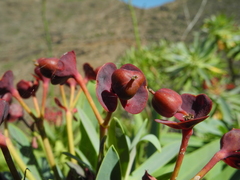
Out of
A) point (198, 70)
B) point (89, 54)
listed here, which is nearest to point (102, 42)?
point (89, 54)

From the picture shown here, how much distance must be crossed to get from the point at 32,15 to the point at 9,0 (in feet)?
4.69

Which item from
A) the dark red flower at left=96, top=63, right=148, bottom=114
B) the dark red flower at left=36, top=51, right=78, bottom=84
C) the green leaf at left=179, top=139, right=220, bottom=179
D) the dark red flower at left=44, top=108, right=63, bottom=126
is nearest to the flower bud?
the dark red flower at left=36, top=51, right=78, bottom=84

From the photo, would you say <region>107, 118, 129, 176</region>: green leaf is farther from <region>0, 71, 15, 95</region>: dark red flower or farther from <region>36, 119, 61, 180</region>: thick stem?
<region>0, 71, 15, 95</region>: dark red flower

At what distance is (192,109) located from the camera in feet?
1.39

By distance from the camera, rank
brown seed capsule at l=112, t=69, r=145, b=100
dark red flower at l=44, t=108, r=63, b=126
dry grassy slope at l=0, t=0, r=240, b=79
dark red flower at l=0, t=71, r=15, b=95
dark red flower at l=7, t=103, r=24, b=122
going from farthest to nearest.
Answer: dry grassy slope at l=0, t=0, r=240, b=79
dark red flower at l=44, t=108, r=63, b=126
dark red flower at l=7, t=103, r=24, b=122
dark red flower at l=0, t=71, r=15, b=95
brown seed capsule at l=112, t=69, r=145, b=100

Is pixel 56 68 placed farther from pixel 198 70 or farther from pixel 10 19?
pixel 10 19

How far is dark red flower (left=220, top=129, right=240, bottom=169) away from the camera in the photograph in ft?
1.27

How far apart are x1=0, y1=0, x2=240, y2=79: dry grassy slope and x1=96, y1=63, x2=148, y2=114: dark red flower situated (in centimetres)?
288

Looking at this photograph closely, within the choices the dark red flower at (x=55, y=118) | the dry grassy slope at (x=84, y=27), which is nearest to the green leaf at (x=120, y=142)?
the dark red flower at (x=55, y=118)

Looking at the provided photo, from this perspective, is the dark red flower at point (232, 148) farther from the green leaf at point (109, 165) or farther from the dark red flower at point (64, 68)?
the dark red flower at point (64, 68)

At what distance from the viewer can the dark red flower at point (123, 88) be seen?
1.24 ft

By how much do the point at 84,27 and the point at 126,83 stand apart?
8136 mm

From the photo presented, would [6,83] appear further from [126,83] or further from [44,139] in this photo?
[126,83]

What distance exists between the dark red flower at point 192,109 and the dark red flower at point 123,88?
0.06 meters
